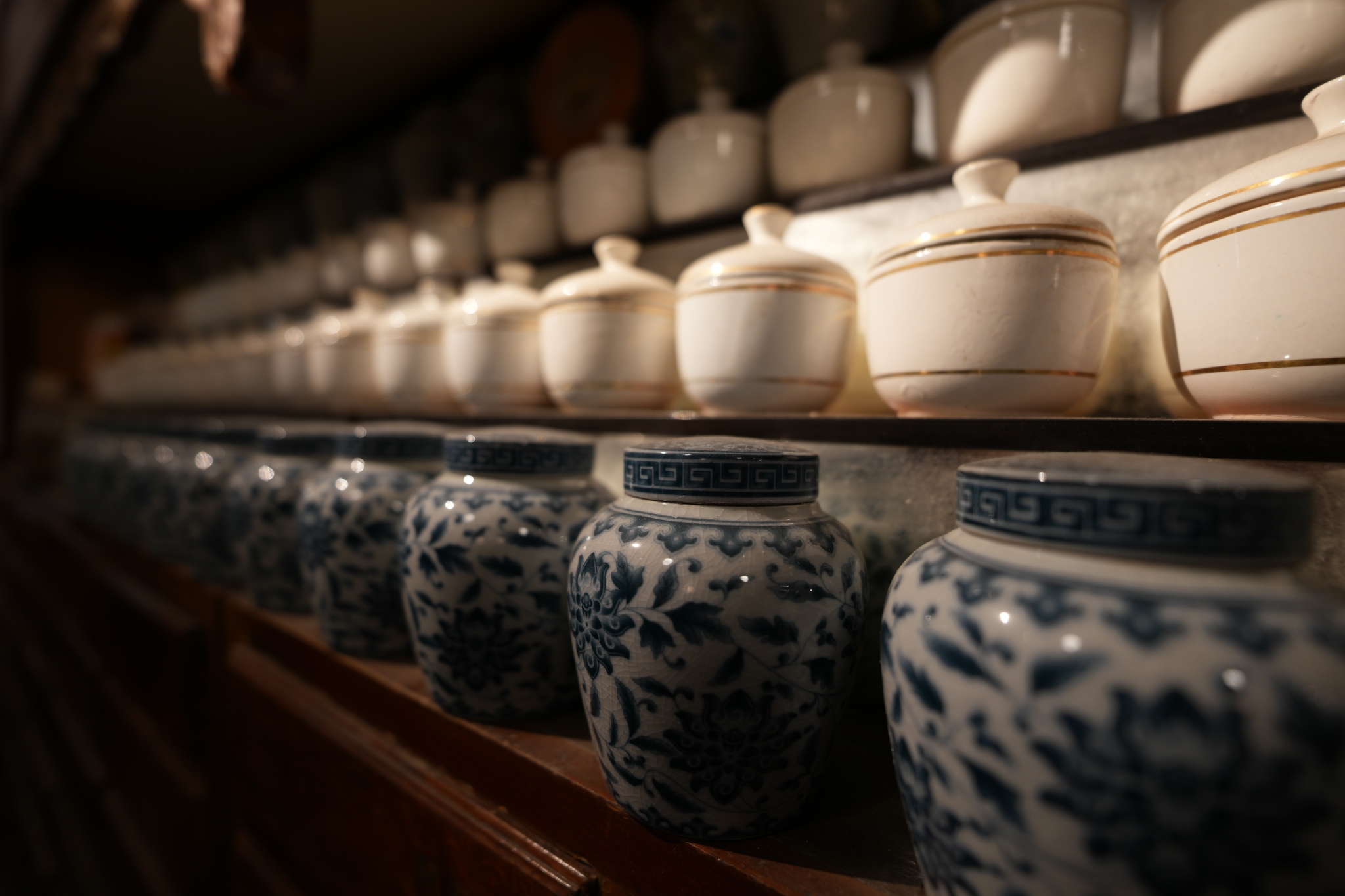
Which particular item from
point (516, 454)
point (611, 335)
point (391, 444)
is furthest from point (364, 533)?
point (611, 335)

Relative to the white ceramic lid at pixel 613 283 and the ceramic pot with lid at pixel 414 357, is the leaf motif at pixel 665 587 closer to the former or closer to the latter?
the white ceramic lid at pixel 613 283

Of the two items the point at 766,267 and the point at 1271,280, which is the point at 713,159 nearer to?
the point at 766,267

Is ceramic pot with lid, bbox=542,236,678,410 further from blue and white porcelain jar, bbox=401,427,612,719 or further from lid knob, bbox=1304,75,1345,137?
lid knob, bbox=1304,75,1345,137

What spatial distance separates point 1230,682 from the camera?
283 mm

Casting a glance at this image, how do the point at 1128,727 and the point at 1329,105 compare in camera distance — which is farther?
the point at 1329,105

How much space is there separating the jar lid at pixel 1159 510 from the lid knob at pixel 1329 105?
30 cm

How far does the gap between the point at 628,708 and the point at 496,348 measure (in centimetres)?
70

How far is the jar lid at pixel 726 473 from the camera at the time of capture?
505 millimetres

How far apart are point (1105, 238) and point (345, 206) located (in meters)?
1.88

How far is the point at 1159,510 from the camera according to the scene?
0.32 m

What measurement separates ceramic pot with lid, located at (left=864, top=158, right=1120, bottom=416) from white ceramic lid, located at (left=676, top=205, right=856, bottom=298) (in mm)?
118

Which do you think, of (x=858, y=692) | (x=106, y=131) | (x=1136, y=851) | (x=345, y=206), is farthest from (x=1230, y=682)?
(x=106, y=131)

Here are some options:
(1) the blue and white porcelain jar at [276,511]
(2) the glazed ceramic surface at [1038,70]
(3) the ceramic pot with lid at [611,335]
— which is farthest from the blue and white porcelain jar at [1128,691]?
(1) the blue and white porcelain jar at [276,511]

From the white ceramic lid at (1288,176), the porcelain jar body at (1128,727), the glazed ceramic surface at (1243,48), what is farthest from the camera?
the glazed ceramic surface at (1243,48)
